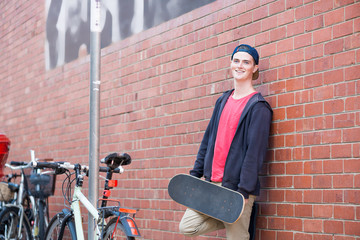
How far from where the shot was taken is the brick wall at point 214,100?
4.07 m

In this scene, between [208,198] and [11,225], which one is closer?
[208,198]

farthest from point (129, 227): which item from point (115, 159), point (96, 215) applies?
point (115, 159)

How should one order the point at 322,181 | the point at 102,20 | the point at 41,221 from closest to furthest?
the point at 322,181 < the point at 41,221 < the point at 102,20

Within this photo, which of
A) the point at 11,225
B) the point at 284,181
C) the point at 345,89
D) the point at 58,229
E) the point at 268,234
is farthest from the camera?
the point at 11,225

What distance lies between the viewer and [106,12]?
722cm

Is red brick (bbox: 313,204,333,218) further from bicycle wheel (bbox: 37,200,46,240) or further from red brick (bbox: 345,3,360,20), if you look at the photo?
bicycle wheel (bbox: 37,200,46,240)

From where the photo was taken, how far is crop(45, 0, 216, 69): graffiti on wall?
6.21m

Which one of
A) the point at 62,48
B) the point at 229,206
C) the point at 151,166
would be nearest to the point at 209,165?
the point at 229,206

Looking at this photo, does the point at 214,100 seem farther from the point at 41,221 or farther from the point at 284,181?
the point at 41,221

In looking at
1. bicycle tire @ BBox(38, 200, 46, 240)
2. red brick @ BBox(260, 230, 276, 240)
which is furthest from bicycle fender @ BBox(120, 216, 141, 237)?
bicycle tire @ BBox(38, 200, 46, 240)

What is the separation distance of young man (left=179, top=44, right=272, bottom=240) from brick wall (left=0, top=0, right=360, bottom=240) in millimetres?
230

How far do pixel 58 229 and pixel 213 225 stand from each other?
1803mm

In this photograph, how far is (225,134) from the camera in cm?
452

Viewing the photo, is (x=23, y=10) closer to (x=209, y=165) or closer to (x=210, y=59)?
(x=210, y=59)
